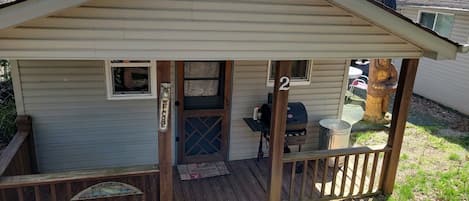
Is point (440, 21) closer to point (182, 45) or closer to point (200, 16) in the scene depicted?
point (200, 16)

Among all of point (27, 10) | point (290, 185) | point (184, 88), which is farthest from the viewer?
point (184, 88)

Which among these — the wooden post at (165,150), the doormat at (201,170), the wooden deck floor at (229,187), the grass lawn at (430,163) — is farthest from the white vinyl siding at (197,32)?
the grass lawn at (430,163)

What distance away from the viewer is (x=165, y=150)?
368 centimetres

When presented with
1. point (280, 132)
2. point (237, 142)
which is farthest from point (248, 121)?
point (280, 132)

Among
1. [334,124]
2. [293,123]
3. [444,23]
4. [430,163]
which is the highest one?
[444,23]

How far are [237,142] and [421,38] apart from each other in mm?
3111

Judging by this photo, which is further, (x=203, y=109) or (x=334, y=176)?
(x=203, y=109)

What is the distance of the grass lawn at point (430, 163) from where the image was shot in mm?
5281

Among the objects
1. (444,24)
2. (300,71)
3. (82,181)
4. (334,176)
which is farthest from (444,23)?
(82,181)

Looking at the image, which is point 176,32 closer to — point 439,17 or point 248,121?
point 248,121

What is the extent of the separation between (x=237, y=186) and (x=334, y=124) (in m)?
1.96

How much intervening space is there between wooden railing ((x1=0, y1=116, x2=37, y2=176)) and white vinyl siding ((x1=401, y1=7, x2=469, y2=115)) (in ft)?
33.4

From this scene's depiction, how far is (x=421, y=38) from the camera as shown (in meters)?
3.81

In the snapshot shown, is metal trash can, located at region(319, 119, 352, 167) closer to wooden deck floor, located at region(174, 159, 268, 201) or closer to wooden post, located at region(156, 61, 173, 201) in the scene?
wooden deck floor, located at region(174, 159, 268, 201)
